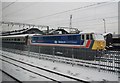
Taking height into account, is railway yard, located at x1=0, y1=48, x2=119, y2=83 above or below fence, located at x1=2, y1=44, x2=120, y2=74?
below

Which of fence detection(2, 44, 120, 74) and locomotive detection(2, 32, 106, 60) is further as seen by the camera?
locomotive detection(2, 32, 106, 60)

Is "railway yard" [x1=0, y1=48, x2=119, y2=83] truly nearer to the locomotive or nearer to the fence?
the fence

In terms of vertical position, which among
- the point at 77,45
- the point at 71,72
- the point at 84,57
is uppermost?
the point at 77,45

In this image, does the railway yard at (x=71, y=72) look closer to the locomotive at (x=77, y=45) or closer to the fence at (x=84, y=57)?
the fence at (x=84, y=57)

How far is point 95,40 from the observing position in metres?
15.7

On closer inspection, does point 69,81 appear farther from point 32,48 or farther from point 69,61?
point 32,48

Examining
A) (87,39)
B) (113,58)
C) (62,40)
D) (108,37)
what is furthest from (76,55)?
(108,37)

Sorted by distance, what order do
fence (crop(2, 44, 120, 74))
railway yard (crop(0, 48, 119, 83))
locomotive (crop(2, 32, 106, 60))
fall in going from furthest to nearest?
locomotive (crop(2, 32, 106, 60))
fence (crop(2, 44, 120, 74))
railway yard (crop(0, 48, 119, 83))

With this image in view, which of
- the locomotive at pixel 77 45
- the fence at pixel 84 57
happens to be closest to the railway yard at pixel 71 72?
the fence at pixel 84 57

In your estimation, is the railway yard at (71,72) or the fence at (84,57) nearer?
the railway yard at (71,72)

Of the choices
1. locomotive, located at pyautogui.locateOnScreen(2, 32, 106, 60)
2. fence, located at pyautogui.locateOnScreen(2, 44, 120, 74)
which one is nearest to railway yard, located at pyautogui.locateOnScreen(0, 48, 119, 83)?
fence, located at pyautogui.locateOnScreen(2, 44, 120, 74)

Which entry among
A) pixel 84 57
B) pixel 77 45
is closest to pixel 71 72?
pixel 84 57

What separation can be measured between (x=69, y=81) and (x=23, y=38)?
22179mm

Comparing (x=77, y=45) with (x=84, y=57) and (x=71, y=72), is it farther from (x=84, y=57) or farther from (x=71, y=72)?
(x=71, y=72)
